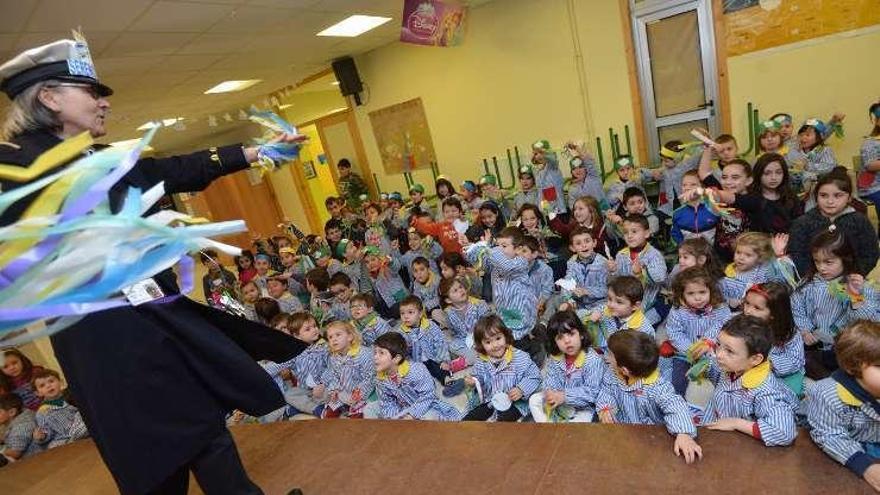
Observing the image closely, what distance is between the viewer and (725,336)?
5.35ft

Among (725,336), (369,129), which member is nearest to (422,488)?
(725,336)

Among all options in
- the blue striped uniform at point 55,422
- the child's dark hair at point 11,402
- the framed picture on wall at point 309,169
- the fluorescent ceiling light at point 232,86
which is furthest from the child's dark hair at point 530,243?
the framed picture on wall at point 309,169

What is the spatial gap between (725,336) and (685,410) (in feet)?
1.09

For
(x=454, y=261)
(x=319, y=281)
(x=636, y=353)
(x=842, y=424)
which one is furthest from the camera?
(x=319, y=281)

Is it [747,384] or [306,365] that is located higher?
[747,384]

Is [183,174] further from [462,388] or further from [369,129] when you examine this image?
[369,129]

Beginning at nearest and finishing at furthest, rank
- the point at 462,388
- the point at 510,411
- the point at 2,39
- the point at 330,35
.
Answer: the point at 510,411 < the point at 462,388 < the point at 2,39 < the point at 330,35

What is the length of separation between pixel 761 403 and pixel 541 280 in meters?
1.90

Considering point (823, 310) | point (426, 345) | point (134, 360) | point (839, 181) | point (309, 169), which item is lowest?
point (426, 345)

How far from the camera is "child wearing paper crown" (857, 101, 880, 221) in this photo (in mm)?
3307

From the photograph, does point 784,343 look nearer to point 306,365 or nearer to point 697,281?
point 697,281

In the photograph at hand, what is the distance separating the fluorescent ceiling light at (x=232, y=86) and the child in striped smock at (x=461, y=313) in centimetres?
471

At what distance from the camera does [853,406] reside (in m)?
1.31

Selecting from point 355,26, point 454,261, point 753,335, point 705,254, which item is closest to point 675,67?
point 705,254
